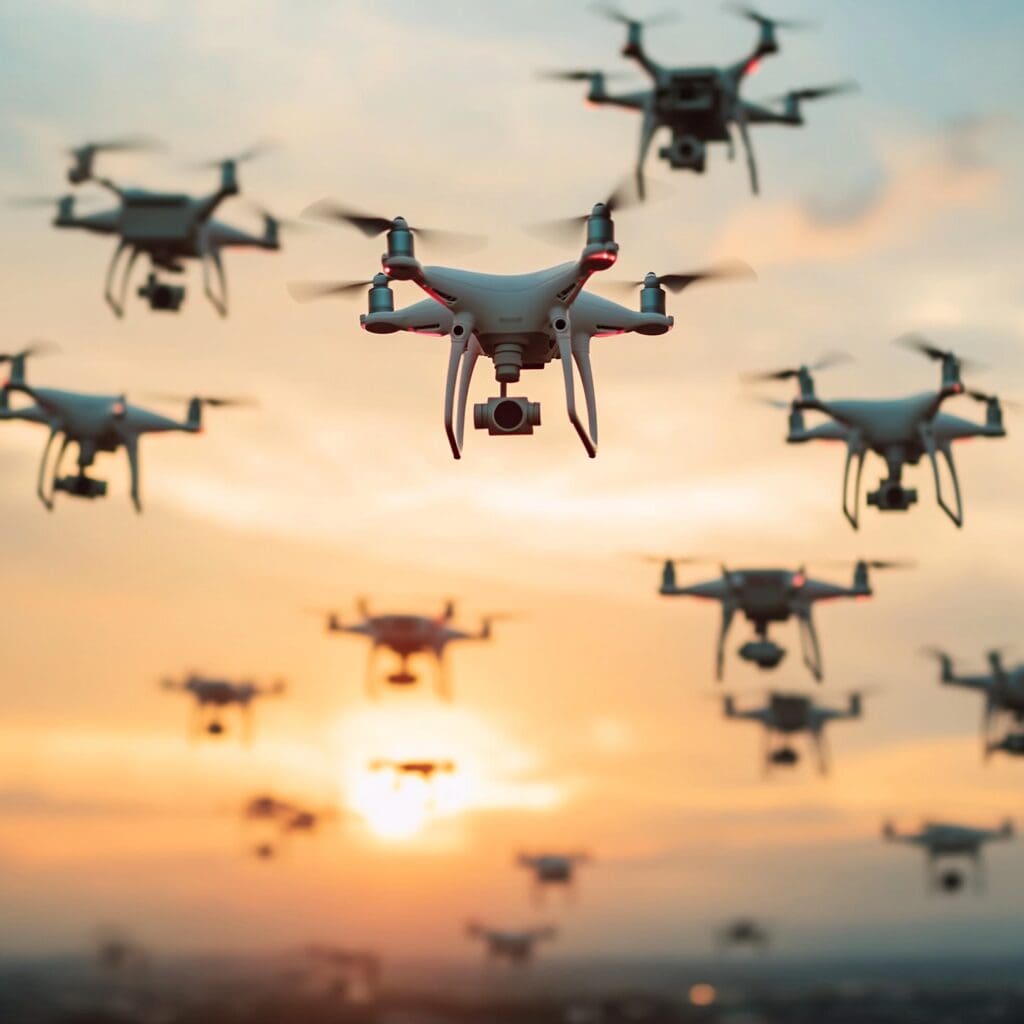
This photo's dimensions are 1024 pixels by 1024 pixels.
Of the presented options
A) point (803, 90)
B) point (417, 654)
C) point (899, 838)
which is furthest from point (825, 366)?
point (899, 838)

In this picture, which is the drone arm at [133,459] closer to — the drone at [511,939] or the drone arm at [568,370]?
the drone arm at [568,370]

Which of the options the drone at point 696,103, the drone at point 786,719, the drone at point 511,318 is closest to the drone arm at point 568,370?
the drone at point 511,318

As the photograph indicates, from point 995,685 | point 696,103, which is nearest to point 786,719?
point 995,685

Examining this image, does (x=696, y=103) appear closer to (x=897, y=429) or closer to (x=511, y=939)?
(x=897, y=429)

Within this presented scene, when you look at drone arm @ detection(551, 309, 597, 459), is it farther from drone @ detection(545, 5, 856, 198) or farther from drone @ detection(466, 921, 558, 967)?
drone @ detection(466, 921, 558, 967)

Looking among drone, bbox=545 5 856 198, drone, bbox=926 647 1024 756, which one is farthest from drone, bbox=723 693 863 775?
drone, bbox=545 5 856 198

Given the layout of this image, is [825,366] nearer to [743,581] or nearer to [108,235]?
[743,581]
